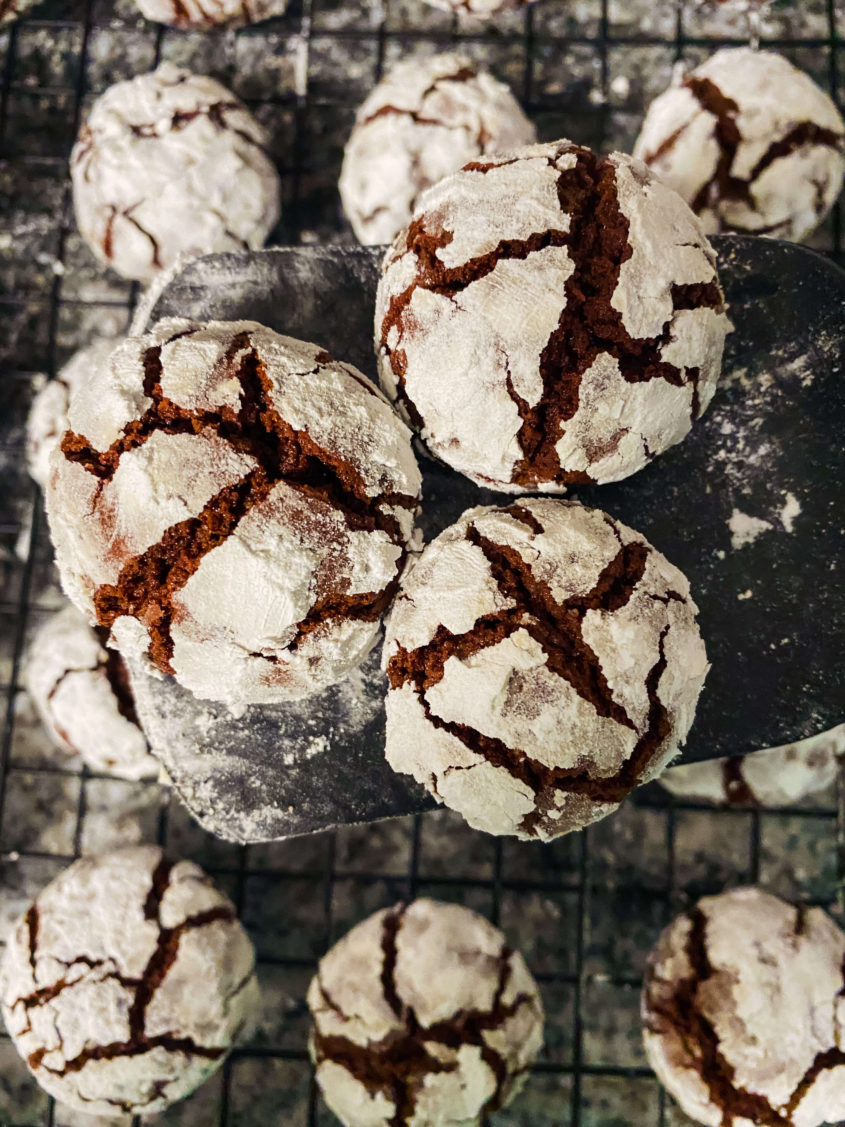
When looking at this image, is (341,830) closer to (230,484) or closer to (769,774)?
(769,774)

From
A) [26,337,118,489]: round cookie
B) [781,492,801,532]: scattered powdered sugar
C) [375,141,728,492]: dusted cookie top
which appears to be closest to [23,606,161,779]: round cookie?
[26,337,118,489]: round cookie

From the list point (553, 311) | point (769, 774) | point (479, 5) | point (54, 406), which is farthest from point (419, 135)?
point (769, 774)

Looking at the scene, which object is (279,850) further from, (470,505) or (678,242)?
(678,242)

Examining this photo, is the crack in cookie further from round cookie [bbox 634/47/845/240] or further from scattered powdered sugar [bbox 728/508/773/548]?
round cookie [bbox 634/47/845/240]

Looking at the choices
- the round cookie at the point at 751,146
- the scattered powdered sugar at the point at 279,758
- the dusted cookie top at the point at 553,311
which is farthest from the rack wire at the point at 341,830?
the dusted cookie top at the point at 553,311

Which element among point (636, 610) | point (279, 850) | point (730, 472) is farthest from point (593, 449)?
point (279, 850)

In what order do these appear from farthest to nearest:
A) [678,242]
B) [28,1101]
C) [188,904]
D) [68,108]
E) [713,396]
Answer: [68,108]
[28,1101]
[188,904]
[713,396]
[678,242]
